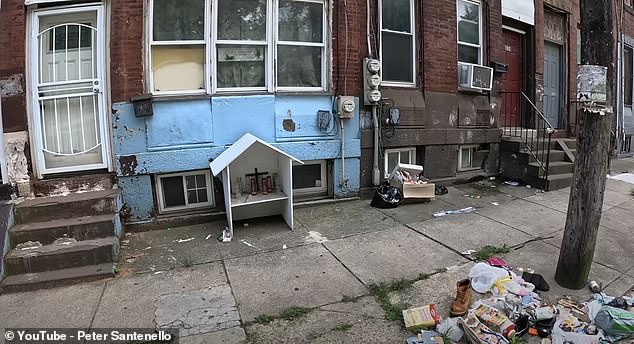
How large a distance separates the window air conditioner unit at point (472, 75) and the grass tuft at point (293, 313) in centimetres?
574

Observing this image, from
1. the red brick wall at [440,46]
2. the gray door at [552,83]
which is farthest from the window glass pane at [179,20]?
the gray door at [552,83]

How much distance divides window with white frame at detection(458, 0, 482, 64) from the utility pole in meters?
4.02

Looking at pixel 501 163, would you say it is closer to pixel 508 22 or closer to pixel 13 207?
pixel 508 22

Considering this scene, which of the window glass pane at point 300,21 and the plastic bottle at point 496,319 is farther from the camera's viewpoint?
the window glass pane at point 300,21

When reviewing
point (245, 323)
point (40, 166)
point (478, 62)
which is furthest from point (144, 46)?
point (478, 62)

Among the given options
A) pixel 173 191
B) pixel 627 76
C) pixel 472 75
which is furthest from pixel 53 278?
pixel 627 76

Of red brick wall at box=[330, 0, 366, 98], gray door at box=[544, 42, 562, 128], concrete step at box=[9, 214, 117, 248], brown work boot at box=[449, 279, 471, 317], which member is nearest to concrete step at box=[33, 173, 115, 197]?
concrete step at box=[9, 214, 117, 248]

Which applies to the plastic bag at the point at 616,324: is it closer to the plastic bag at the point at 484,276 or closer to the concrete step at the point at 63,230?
the plastic bag at the point at 484,276

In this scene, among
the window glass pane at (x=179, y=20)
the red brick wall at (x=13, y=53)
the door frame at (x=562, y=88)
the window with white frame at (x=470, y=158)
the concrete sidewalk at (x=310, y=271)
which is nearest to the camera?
the concrete sidewalk at (x=310, y=271)

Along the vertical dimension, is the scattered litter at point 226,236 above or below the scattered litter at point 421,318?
above

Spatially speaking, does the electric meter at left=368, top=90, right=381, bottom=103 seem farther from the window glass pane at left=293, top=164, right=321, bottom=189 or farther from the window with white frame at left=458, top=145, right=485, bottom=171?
the window with white frame at left=458, top=145, right=485, bottom=171

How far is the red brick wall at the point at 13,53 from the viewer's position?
470cm

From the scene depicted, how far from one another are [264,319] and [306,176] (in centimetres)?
322

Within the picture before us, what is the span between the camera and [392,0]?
6.53m
